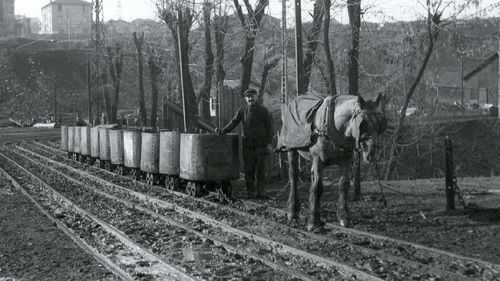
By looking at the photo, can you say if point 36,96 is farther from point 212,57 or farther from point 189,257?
point 189,257

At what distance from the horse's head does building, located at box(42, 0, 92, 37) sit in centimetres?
15936

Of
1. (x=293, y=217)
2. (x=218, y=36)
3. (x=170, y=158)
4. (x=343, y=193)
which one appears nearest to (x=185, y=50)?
(x=218, y=36)

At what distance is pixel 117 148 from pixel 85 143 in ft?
18.7

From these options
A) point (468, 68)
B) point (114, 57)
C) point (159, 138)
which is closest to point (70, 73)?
point (114, 57)

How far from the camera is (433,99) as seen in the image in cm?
3031

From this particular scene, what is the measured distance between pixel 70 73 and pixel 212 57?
8373cm

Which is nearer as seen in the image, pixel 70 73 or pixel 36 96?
pixel 36 96

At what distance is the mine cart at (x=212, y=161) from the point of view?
1377 centimetres

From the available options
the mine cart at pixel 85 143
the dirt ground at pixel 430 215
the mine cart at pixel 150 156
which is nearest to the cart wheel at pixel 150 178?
the mine cart at pixel 150 156

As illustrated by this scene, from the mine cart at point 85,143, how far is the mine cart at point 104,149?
2223mm

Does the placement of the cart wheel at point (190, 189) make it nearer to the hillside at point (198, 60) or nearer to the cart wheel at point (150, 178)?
the cart wheel at point (150, 178)

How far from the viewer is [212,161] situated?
45.2ft

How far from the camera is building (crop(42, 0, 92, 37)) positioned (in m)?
163

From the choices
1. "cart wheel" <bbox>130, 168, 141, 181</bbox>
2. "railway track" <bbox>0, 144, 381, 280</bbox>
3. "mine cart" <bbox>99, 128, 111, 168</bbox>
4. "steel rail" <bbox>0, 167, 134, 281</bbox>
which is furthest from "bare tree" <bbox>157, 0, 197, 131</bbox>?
"steel rail" <bbox>0, 167, 134, 281</bbox>
